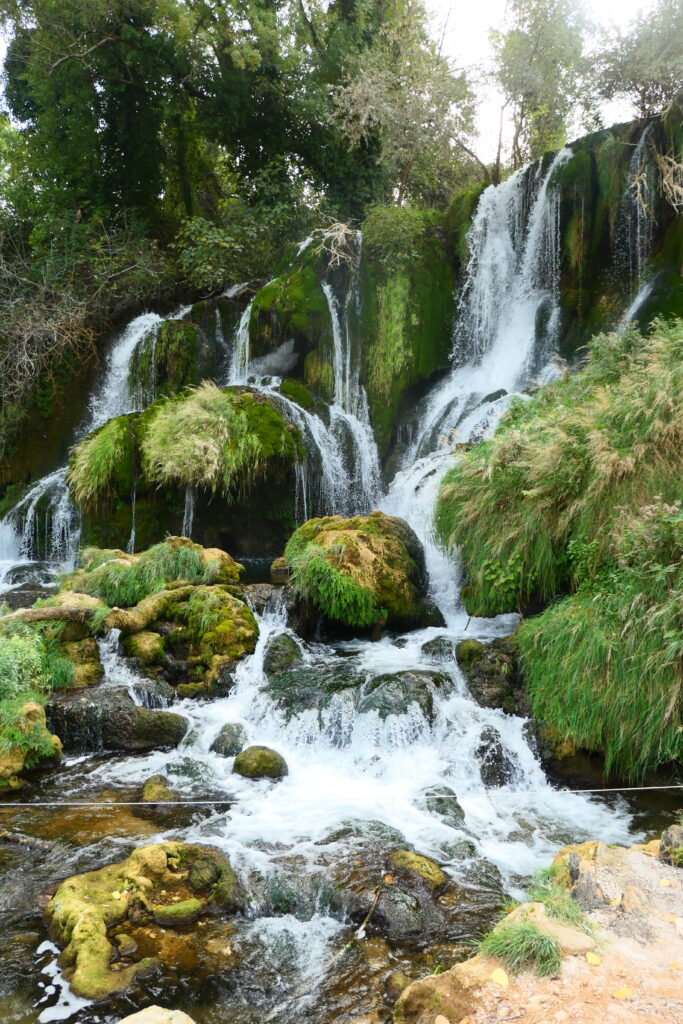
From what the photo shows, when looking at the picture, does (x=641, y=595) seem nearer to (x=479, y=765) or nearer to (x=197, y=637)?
(x=479, y=765)

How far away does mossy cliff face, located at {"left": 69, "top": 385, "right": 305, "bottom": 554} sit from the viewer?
Answer: 9.37m

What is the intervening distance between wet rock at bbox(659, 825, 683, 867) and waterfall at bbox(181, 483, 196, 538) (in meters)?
7.42

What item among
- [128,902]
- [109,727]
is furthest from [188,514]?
[128,902]

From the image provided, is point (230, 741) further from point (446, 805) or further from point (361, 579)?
point (361, 579)

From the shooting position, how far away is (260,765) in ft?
16.6

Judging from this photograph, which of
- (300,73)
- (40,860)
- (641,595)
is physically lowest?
(40,860)

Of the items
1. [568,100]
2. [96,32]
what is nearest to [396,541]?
[568,100]

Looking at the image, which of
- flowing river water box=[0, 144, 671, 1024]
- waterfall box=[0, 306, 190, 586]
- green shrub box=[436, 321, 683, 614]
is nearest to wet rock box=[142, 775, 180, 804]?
flowing river water box=[0, 144, 671, 1024]

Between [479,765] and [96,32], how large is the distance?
51.1ft

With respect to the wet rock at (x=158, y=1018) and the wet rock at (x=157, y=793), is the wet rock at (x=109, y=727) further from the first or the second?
the wet rock at (x=158, y=1018)

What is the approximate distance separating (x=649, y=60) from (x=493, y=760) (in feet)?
36.5

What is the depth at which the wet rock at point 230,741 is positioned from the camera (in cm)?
536

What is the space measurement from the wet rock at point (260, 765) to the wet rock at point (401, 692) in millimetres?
810

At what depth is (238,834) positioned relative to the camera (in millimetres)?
4312
